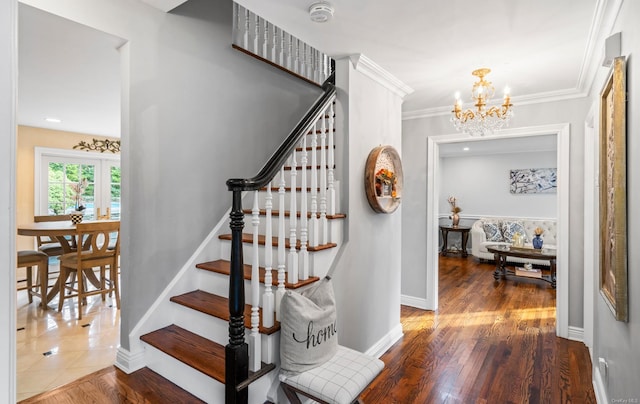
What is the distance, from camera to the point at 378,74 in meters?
2.75

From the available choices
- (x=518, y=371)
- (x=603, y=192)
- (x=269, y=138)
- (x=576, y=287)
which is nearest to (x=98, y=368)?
(x=269, y=138)

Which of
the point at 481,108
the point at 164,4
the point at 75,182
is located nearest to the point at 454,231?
the point at 481,108

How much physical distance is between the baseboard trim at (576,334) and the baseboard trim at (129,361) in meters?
3.67

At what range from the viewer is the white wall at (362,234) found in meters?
2.42

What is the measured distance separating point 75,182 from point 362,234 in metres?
5.97

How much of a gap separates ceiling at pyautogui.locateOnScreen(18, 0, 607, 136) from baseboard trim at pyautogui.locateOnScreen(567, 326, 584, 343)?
2.21 meters

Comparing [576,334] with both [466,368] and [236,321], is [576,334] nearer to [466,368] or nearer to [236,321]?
[466,368]

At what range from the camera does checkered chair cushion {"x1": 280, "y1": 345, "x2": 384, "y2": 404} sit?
155cm

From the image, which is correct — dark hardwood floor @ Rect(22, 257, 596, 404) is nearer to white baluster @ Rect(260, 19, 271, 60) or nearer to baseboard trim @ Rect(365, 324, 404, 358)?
baseboard trim @ Rect(365, 324, 404, 358)

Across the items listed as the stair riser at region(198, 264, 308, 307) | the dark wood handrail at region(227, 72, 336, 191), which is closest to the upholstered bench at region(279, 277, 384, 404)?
the dark wood handrail at region(227, 72, 336, 191)

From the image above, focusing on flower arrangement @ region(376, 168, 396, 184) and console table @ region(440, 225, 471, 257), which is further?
console table @ region(440, 225, 471, 257)

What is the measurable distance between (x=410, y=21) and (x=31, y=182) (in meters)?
6.40

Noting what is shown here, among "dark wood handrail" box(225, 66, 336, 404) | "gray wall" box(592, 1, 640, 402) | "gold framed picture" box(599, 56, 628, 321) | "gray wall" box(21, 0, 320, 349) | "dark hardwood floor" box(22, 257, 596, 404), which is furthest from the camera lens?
"gray wall" box(21, 0, 320, 349)

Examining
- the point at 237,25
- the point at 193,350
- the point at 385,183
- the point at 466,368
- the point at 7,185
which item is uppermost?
the point at 237,25
